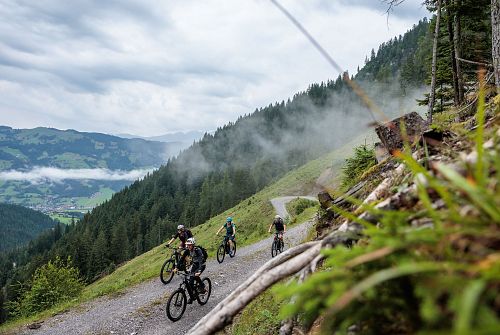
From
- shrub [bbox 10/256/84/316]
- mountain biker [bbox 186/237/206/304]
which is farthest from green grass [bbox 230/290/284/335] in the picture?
shrub [bbox 10/256/84/316]

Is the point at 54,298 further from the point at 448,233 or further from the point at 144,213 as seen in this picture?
the point at 144,213

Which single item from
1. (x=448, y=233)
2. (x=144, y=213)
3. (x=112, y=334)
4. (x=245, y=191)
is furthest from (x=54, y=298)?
(x=144, y=213)

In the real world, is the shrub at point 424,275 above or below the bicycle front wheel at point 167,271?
above

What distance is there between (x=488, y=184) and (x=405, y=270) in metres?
0.72

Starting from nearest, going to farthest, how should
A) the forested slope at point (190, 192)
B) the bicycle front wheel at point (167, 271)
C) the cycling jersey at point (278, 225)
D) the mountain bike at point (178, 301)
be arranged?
1. the mountain bike at point (178, 301)
2. the bicycle front wheel at point (167, 271)
3. the cycling jersey at point (278, 225)
4. the forested slope at point (190, 192)

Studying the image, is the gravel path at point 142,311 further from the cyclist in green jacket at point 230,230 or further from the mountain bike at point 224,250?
the cyclist in green jacket at point 230,230

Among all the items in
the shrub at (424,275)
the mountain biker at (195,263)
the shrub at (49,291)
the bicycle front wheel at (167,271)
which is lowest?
the shrub at (49,291)

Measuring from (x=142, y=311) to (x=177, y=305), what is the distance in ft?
11.2

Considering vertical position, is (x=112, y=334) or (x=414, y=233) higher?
(x=414, y=233)

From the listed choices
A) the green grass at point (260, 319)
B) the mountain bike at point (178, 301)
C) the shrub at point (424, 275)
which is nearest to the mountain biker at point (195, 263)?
the mountain bike at point (178, 301)

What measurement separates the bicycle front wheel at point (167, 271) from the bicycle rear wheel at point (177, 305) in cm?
685

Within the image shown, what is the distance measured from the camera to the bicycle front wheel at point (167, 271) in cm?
2104

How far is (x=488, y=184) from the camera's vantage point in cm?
158

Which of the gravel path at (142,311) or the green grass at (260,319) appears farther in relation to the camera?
the gravel path at (142,311)
